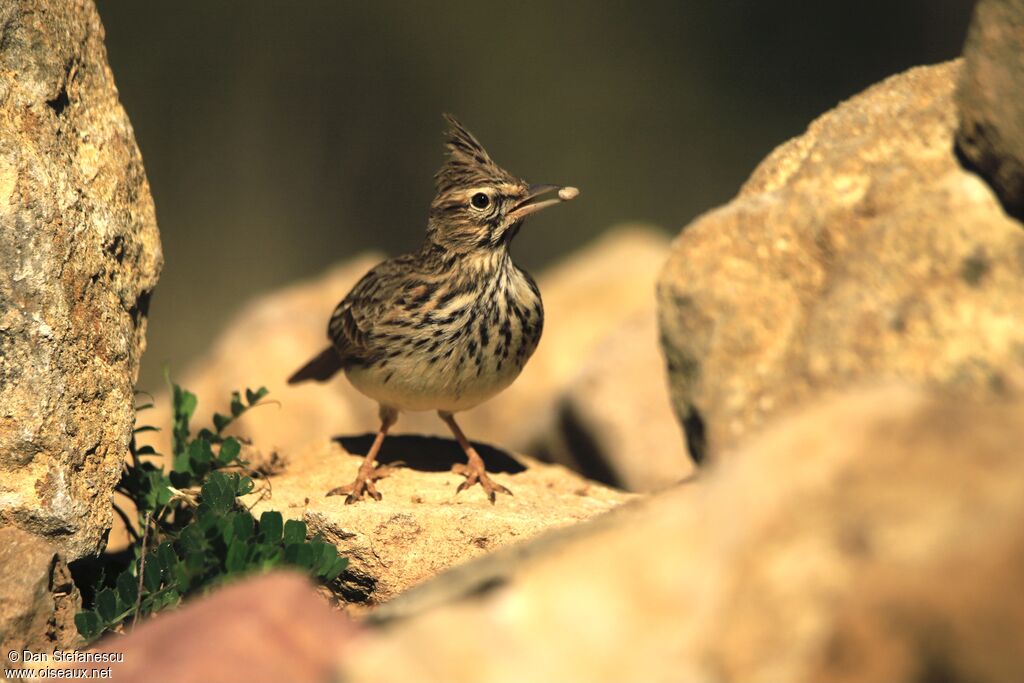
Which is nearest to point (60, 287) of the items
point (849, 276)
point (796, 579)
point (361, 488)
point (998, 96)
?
point (361, 488)

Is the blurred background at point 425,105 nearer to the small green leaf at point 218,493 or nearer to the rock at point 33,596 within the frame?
the small green leaf at point 218,493

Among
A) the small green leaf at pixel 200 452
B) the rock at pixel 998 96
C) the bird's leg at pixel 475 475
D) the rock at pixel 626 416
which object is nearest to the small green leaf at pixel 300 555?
the small green leaf at pixel 200 452

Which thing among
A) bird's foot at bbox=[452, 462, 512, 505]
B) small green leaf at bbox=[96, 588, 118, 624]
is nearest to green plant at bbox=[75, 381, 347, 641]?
small green leaf at bbox=[96, 588, 118, 624]

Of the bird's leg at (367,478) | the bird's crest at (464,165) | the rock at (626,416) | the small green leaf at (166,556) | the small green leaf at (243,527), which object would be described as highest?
the bird's crest at (464,165)

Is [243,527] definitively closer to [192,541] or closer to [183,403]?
[192,541]

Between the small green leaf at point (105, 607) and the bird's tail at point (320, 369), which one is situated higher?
the small green leaf at point (105, 607)

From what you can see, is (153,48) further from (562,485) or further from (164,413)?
(562,485)

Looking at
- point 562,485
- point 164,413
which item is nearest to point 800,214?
point 562,485

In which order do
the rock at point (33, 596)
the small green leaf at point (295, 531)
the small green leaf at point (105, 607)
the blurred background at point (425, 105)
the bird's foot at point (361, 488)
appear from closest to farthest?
the rock at point (33, 596), the small green leaf at point (105, 607), the small green leaf at point (295, 531), the bird's foot at point (361, 488), the blurred background at point (425, 105)
